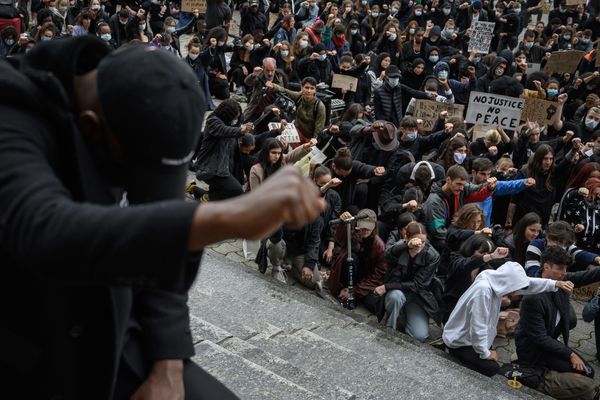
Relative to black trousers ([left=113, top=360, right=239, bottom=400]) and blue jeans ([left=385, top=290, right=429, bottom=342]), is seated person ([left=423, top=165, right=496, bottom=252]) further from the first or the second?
black trousers ([left=113, top=360, right=239, bottom=400])

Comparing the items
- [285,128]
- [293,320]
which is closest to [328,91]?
[285,128]

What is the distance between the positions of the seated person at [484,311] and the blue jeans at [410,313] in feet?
1.83

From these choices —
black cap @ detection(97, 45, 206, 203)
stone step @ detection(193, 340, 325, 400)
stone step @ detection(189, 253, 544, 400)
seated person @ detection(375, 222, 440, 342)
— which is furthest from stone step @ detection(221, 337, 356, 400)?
seated person @ detection(375, 222, 440, 342)

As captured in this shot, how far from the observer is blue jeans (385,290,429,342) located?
6.69 m

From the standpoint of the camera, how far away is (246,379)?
10.9 feet

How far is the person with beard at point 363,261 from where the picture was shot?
7352 mm

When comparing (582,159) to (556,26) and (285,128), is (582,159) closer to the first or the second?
(285,128)

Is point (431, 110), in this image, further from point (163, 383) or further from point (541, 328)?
point (163, 383)

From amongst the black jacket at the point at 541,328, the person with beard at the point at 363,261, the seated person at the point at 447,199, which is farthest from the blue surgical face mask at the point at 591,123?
the black jacket at the point at 541,328

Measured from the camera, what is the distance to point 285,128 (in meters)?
9.57

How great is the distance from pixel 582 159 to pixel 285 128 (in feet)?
12.7

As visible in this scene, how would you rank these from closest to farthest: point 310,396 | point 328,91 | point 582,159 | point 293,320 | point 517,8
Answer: point 310,396 → point 293,320 → point 582,159 → point 328,91 → point 517,8

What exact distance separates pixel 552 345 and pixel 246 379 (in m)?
3.63

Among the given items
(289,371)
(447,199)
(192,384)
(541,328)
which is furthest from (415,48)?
(192,384)
